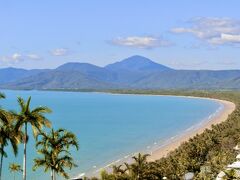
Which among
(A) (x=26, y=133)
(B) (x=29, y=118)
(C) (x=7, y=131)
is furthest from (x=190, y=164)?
(C) (x=7, y=131)

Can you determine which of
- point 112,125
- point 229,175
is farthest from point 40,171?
point 112,125

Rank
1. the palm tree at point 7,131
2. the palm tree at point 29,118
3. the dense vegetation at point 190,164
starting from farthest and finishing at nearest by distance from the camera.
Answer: the dense vegetation at point 190,164
the palm tree at point 29,118
the palm tree at point 7,131

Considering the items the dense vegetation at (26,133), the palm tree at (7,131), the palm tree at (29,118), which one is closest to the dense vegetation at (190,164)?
the dense vegetation at (26,133)

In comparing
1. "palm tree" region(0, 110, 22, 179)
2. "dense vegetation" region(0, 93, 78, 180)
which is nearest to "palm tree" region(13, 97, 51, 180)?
"dense vegetation" region(0, 93, 78, 180)

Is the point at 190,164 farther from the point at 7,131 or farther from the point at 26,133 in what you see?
the point at 7,131

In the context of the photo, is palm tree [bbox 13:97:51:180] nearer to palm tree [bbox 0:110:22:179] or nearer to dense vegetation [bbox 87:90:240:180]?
palm tree [bbox 0:110:22:179]

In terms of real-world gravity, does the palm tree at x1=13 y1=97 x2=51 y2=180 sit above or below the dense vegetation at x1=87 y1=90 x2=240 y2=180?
above

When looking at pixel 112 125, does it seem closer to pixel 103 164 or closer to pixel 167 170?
pixel 103 164

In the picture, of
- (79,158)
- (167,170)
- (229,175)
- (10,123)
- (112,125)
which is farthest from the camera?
(112,125)

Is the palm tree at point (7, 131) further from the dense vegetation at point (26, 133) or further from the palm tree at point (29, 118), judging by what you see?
the palm tree at point (29, 118)

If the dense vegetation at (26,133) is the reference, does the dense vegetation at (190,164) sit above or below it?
below

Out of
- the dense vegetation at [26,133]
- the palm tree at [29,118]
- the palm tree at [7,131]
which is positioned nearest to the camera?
the palm tree at [7,131]
